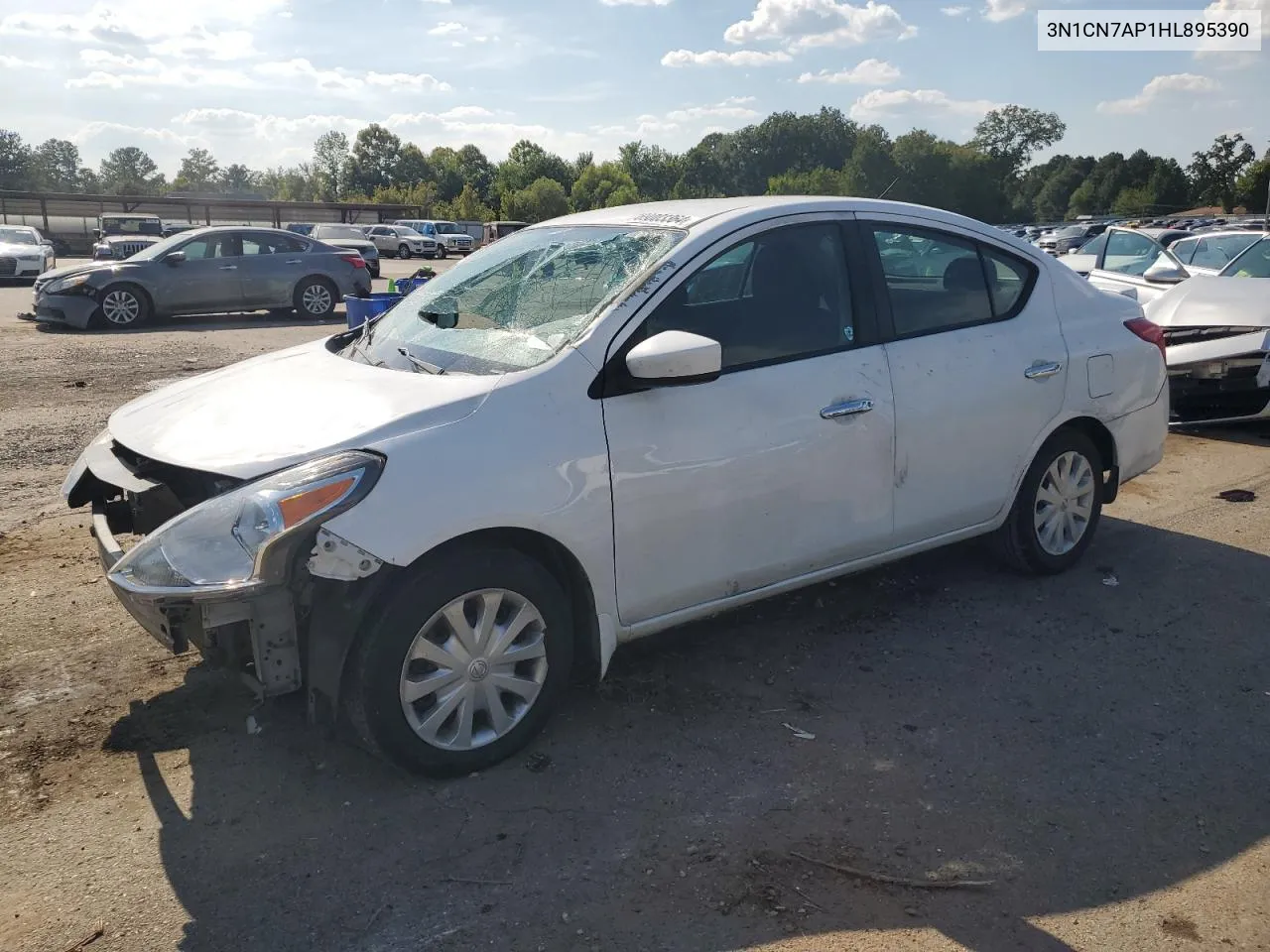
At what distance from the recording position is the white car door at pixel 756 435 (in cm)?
360

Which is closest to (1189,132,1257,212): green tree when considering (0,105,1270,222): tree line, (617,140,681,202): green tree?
(0,105,1270,222): tree line

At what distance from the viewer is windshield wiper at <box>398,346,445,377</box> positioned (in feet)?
12.4

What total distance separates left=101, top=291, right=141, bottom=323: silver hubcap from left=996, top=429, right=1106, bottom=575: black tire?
13854 mm

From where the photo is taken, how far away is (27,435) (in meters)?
8.13

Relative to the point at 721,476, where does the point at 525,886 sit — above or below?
below

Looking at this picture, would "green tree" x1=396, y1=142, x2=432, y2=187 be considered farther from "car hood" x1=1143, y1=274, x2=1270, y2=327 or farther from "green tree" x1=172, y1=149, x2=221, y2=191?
"car hood" x1=1143, y1=274, x2=1270, y2=327

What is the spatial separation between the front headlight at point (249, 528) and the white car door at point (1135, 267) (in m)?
9.28

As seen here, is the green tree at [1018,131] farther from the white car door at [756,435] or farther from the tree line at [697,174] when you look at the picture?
the white car door at [756,435]

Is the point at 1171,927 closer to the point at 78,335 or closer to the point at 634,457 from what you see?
the point at 634,457

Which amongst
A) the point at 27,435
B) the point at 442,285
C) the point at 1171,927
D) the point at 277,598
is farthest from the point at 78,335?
the point at 1171,927

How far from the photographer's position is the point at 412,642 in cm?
318

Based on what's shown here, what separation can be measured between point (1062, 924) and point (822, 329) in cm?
226

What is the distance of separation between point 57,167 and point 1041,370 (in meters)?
161

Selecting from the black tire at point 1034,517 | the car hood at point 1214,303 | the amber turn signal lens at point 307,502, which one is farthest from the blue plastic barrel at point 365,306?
the car hood at point 1214,303
